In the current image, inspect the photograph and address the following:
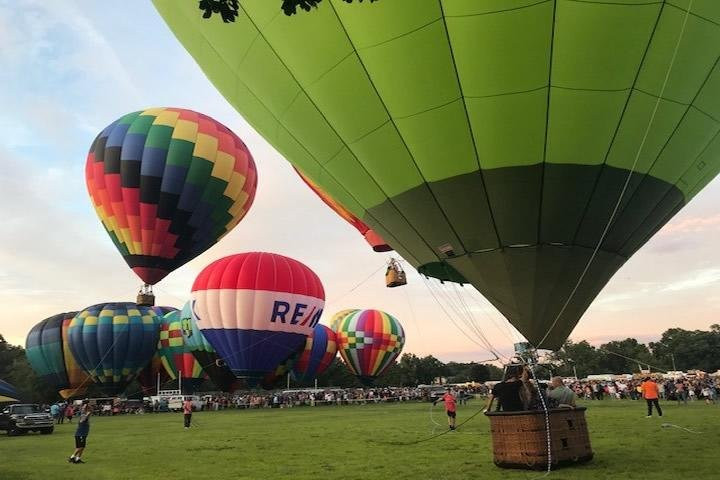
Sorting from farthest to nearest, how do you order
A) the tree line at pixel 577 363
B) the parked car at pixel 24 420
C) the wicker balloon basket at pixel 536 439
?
the tree line at pixel 577 363
the parked car at pixel 24 420
the wicker balloon basket at pixel 536 439

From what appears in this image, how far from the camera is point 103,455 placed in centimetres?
1028

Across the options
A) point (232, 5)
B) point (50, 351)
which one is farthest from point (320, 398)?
point (232, 5)

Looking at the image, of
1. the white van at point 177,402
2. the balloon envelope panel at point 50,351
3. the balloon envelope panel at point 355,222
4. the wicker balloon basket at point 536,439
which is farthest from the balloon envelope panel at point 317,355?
the wicker balloon basket at point 536,439

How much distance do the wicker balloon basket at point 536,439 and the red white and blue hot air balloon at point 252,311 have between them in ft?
60.9

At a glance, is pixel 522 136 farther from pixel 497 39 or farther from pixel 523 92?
pixel 497 39

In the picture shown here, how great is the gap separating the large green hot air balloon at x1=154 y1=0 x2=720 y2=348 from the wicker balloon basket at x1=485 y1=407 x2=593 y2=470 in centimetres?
94

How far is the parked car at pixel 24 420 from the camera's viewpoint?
57.6 ft

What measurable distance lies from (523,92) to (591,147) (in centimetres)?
100

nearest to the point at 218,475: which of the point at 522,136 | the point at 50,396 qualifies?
the point at 522,136

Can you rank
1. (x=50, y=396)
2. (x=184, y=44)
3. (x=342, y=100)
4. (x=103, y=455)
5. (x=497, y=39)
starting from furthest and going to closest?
(x=50, y=396) → (x=103, y=455) → (x=184, y=44) → (x=342, y=100) → (x=497, y=39)

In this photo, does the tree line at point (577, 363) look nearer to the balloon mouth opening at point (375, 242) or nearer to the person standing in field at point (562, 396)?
the balloon mouth opening at point (375, 242)

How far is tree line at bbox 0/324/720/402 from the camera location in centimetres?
7231

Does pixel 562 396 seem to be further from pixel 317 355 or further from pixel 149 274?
pixel 317 355

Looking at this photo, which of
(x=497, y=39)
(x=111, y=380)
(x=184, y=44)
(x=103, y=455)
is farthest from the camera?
(x=111, y=380)
